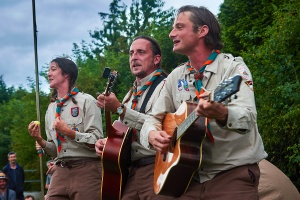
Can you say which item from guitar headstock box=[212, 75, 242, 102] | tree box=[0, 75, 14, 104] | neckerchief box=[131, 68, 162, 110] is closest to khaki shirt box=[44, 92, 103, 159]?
neckerchief box=[131, 68, 162, 110]

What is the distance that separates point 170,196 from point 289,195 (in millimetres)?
2368

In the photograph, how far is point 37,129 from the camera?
6.60 m

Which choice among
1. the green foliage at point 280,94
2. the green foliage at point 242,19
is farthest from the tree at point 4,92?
the green foliage at point 280,94

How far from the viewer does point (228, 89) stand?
3273mm

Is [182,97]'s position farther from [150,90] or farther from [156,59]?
[156,59]

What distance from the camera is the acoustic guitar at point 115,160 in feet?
18.3

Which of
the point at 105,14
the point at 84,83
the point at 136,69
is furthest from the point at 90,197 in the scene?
the point at 105,14

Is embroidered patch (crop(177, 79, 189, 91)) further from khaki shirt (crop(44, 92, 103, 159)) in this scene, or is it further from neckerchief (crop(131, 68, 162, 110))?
khaki shirt (crop(44, 92, 103, 159))

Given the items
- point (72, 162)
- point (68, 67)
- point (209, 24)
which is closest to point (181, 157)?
point (209, 24)

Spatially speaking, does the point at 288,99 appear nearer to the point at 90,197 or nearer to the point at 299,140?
the point at 299,140

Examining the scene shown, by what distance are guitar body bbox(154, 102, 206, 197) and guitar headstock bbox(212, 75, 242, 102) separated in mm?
461

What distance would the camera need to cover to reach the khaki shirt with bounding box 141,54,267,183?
3663 mm

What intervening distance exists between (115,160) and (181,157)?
1813mm

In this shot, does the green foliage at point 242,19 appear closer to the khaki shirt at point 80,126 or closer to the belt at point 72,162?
the khaki shirt at point 80,126
